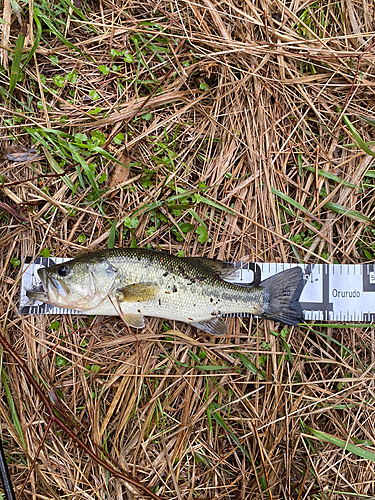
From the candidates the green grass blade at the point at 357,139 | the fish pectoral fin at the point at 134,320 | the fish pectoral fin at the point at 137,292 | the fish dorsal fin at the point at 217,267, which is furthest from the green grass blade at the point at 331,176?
the fish pectoral fin at the point at 134,320

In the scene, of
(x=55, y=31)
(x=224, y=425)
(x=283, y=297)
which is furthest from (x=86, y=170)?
(x=224, y=425)

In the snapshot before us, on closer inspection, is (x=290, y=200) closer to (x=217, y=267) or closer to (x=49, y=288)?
(x=217, y=267)

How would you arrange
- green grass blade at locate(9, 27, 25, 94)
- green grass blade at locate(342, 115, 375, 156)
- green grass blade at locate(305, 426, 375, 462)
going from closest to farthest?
green grass blade at locate(305, 426, 375, 462) < green grass blade at locate(9, 27, 25, 94) < green grass blade at locate(342, 115, 375, 156)

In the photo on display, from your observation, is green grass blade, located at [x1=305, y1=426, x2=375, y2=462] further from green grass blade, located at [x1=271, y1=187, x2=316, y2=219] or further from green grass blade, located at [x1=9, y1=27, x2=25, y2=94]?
green grass blade, located at [x1=9, y1=27, x2=25, y2=94]

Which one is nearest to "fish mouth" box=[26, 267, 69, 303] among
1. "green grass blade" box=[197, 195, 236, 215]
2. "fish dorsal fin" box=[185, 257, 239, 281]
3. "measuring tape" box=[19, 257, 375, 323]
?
"fish dorsal fin" box=[185, 257, 239, 281]

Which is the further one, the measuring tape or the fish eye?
the measuring tape

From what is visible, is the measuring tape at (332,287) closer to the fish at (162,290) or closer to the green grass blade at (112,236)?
the fish at (162,290)
